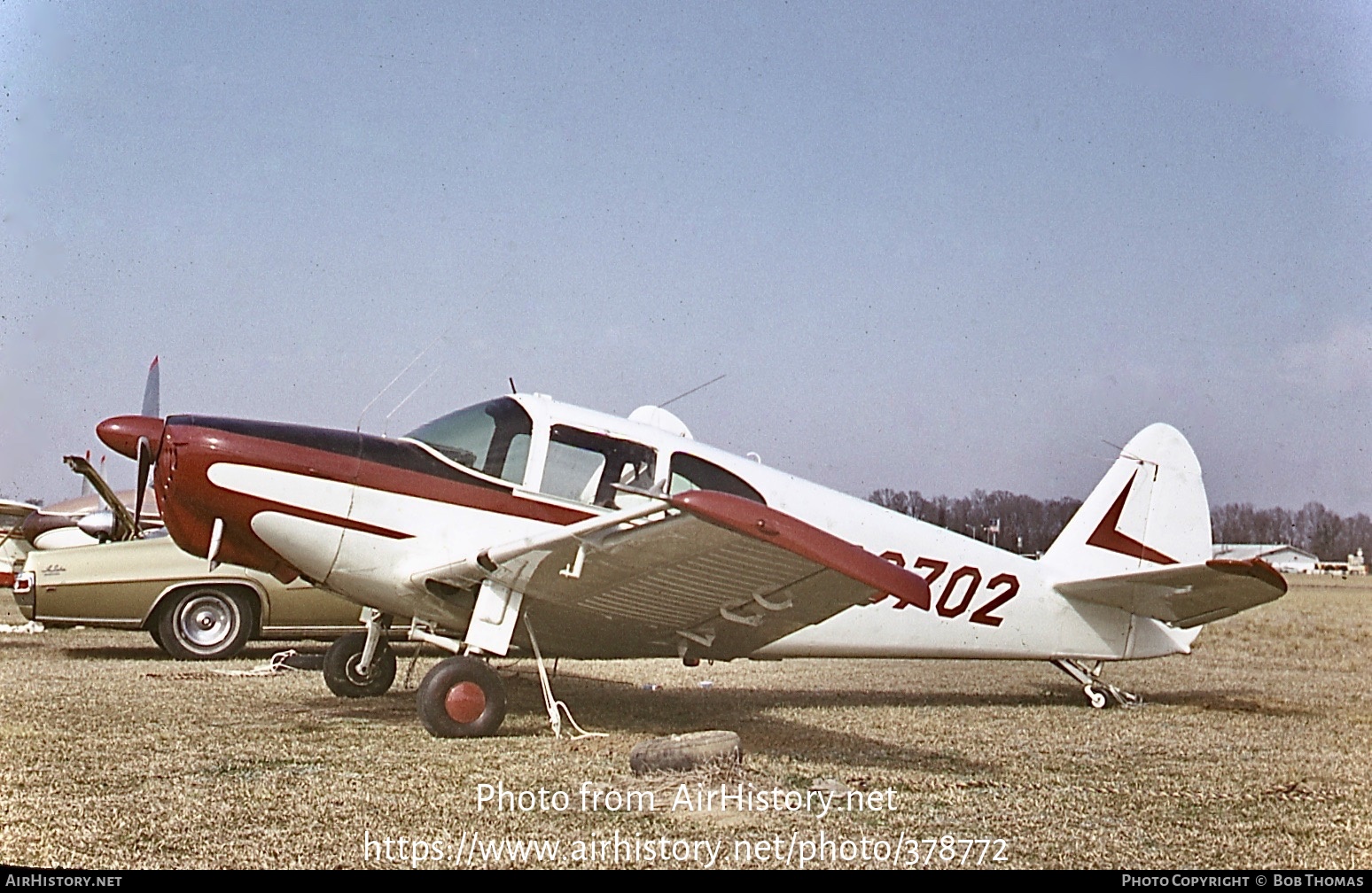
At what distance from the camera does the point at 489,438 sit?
6863mm

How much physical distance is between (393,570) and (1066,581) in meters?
4.70

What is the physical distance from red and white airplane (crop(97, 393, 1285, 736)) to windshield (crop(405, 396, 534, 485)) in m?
0.01

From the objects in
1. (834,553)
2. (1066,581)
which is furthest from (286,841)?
(1066,581)

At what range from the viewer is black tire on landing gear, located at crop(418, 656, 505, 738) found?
621cm

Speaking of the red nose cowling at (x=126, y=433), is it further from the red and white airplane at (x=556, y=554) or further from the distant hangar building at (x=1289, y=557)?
the distant hangar building at (x=1289, y=557)

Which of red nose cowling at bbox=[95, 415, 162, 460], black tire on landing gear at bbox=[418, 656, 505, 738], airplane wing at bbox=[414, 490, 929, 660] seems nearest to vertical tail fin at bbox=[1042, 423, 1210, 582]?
airplane wing at bbox=[414, 490, 929, 660]

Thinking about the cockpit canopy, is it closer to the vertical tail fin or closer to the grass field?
the grass field

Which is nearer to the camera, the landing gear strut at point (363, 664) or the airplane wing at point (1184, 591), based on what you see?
the airplane wing at point (1184, 591)

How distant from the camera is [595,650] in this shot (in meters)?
7.44

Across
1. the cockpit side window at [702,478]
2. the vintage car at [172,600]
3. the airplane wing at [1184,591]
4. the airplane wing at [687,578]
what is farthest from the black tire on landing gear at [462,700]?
the vintage car at [172,600]

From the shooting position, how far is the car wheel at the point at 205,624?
36.2 ft

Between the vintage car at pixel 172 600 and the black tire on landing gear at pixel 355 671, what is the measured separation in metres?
2.94

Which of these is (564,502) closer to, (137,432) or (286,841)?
(137,432)

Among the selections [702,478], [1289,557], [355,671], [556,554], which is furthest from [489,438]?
[1289,557]
